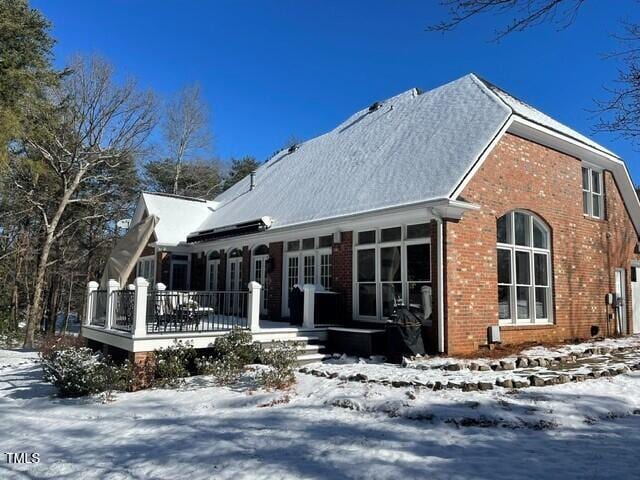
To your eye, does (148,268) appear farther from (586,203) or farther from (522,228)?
(586,203)

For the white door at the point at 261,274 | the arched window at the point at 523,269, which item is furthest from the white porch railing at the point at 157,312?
the arched window at the point at 523,269

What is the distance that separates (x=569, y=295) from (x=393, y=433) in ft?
31.5

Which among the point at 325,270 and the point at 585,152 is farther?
the point at 585,152

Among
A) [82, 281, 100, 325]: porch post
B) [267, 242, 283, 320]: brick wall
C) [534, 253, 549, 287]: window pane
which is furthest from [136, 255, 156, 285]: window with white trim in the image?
[534, 253, 549, 287]: window pane

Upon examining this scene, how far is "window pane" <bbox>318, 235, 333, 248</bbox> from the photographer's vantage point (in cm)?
1383

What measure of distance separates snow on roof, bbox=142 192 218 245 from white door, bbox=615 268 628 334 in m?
15.5

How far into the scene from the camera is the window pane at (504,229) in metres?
12.2

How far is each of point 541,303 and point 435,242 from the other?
14.2 feet

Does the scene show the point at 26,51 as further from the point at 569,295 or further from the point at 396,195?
the point at 569,295

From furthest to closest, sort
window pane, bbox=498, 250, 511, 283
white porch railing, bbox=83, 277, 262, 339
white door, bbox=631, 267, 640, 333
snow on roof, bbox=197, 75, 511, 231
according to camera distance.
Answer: white door, bbox=631, 267, 640, 333
window pane, bbox=498, 250, 511, 283
snow on roof, bbox=197, 75, 511, 231
white porch railing, bbox=83, 277, 262, 339

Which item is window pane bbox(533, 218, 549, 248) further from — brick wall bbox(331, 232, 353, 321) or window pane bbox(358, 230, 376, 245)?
brick wall bbox(331, 232, 353, 321)

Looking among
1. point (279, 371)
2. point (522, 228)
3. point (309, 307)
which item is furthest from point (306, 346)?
point (522, 228)

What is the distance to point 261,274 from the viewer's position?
16.7 metres

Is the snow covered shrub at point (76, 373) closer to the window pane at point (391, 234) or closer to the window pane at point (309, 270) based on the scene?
the window pane at point (309, 270)
